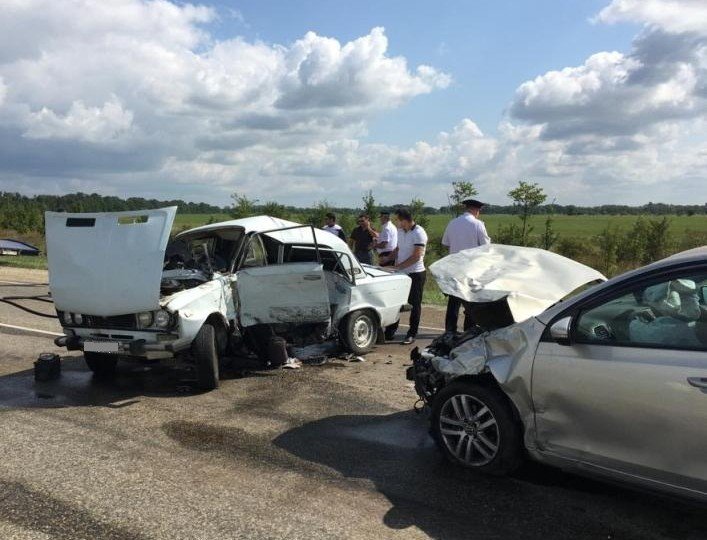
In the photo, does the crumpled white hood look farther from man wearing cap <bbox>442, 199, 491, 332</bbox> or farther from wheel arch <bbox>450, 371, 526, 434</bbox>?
man wearing cap <bbox>442, 199, 491, 332</bbox>

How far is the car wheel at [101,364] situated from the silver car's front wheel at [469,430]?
4.31 metres

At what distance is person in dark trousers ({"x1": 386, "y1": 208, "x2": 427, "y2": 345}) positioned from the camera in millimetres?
8727

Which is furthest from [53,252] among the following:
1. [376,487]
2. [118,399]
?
[376,487]

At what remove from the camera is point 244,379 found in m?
6.75

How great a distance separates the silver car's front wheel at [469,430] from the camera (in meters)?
4.04

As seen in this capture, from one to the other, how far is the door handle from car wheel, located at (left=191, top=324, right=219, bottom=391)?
14.5 feet

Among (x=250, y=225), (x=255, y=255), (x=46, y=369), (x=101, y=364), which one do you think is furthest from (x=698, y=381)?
(x=46, y=369)

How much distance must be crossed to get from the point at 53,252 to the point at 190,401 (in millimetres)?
2146

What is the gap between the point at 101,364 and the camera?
22.5ft

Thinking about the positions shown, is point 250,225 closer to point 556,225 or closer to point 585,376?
point 585,376

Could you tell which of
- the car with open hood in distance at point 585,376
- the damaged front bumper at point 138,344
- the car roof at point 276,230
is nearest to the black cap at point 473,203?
the car roof at point 276,230

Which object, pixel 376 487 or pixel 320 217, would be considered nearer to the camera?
pixel 376 487

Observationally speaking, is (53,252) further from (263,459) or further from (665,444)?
(665,444)

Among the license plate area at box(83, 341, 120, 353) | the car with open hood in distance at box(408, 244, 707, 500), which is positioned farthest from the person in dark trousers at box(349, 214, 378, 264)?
the car with open hood in distance at box(408, 244, 707, 500)
